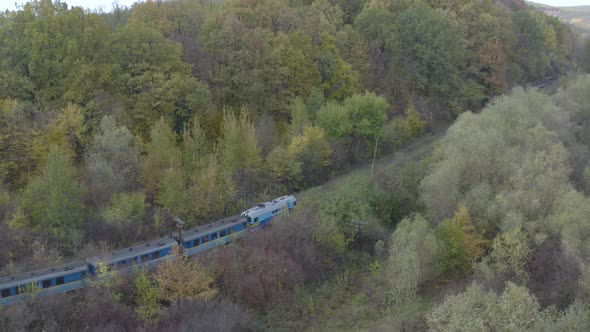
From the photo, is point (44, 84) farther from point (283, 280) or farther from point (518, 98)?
point (518, 98)

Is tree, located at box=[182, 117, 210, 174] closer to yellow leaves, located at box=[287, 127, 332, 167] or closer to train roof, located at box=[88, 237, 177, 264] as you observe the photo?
yellow leaves, located at box=[287, 127, 332, 167]

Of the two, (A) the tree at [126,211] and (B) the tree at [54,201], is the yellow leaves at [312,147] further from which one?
(B) the tree at [54,201]

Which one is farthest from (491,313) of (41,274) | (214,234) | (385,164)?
(385,164)

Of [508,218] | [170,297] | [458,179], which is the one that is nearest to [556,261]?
[508,218]

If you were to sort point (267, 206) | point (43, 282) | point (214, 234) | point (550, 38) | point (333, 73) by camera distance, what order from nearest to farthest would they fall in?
point (43, 282) < point (214, 234) < point (267, 206) < point (333, 73) < point (550, 38)

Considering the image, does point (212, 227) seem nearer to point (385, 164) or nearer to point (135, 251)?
point (135, 251)

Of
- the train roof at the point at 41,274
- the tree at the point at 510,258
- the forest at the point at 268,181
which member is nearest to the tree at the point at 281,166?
the forest at the point at 268,181
